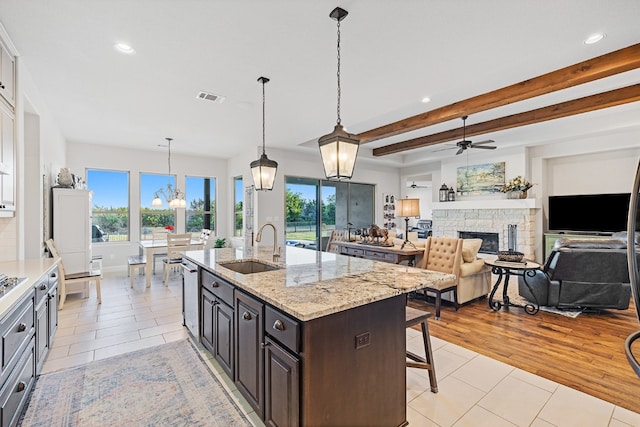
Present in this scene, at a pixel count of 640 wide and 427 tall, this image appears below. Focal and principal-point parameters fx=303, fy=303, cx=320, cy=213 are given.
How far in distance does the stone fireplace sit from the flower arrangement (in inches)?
10.2

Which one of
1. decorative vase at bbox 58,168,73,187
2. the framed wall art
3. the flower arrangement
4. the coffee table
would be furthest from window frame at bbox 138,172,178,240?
the flower arrangement

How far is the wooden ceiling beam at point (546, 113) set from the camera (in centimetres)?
416

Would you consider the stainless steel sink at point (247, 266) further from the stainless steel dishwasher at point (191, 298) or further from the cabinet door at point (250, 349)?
the cabinet door at point (250, 349)

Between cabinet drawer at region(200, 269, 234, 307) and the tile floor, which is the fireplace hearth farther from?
cabinet drawer at region(200, 269, 234, 307)

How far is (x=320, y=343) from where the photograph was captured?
1.49 m

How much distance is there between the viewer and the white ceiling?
230 cm

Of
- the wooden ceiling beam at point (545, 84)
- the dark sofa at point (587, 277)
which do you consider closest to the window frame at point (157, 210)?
the wooden ceiling beam at point (545, 84)

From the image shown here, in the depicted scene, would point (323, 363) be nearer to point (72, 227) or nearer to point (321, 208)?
point (72, 227)

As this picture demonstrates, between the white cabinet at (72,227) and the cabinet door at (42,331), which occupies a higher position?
the white cabinet at (72,227)

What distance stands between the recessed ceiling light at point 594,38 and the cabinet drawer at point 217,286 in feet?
12.2

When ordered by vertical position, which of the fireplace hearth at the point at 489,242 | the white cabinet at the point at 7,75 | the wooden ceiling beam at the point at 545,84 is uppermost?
the wooden ceiling beam at the point at 545,84

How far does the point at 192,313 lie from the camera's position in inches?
121

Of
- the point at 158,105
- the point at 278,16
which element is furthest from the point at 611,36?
the point at 158,105

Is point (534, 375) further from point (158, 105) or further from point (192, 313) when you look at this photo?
point (158, 105)
